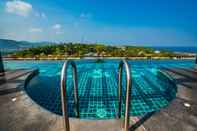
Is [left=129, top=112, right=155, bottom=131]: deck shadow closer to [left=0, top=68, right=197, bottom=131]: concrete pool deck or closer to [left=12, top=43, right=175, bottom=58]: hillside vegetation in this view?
[left=0, top=68, right=197, bottom=131]: concrete pool deck

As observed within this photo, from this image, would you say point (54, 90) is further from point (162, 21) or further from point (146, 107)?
point (162, 21)

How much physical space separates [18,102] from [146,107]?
→ 4.34 meters

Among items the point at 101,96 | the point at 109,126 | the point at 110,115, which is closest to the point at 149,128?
the point at 109,126

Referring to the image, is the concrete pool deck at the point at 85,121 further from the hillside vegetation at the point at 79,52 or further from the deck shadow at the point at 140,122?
the hillside vegetation at the point at 79,52

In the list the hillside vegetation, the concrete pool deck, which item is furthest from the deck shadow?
the hillside vegetation

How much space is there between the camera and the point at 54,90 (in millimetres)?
7477

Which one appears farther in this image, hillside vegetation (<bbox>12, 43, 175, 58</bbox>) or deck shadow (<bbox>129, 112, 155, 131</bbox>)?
hillside vegetation (<bbox>12, 43, 175, 58</bbox>)

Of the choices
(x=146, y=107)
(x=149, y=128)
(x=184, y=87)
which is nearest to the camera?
(x=149, y=128)

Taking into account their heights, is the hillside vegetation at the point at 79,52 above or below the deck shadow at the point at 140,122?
A: above

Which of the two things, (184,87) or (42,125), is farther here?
(184,87)

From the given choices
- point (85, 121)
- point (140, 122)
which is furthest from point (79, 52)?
point (140, 122)

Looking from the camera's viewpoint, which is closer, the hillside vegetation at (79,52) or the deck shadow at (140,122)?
the deck shadow at (140,122)

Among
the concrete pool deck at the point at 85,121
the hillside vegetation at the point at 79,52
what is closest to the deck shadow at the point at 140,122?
the concrete pool deck at the point at 85,121

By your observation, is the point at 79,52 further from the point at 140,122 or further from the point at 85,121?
the point at 140,122
